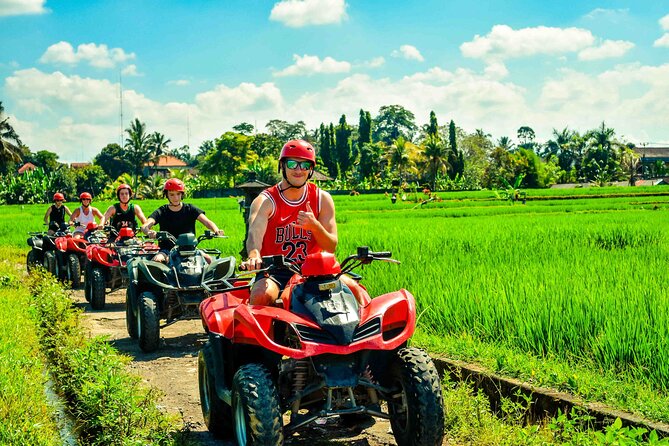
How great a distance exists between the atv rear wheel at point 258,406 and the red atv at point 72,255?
9.10 m

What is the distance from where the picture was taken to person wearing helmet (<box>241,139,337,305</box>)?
436cm

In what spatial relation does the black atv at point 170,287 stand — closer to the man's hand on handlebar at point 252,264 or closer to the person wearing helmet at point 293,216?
the person wearing helmet at point 293,216

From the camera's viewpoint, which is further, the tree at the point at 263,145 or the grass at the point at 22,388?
the tree at the point at 263,145

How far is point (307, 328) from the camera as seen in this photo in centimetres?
355

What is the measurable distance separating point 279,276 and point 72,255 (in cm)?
910

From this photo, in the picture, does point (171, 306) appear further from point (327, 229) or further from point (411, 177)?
point (411, 177)

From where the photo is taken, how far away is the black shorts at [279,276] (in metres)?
4.18

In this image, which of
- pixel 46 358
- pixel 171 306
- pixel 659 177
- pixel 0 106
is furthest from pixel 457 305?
pixel 659 177

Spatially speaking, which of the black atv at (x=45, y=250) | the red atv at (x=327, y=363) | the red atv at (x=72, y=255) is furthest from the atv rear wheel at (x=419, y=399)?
the black atv at (x=45, y=250)

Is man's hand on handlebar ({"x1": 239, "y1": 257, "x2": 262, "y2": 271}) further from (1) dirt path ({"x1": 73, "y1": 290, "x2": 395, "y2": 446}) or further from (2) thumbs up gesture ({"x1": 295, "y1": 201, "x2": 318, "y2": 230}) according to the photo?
(1) dirt path ({"x1": 73, "y1": 290, "x2": 395, "y2": 446})

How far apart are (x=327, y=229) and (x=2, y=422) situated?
7.50 feet

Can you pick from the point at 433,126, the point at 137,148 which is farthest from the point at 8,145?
the point at 433,126

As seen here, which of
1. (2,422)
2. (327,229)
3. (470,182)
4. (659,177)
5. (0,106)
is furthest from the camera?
(659,177)

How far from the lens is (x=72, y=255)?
12.4 meters
